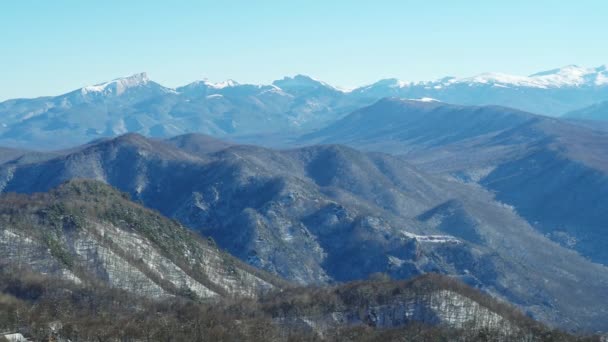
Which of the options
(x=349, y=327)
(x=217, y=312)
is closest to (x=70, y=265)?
(x=217, y=312)

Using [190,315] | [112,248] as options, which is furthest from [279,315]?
[112,248]

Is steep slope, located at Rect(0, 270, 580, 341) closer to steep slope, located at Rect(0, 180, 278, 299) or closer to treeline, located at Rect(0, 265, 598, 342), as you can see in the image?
treeline, located at Rect(0, 265, 598, 342)

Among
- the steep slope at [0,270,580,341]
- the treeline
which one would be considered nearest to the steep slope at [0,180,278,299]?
the treeline

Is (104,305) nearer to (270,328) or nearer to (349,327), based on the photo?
(270,328)

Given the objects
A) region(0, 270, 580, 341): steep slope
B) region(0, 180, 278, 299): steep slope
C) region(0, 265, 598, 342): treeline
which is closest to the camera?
region(0, 265, 598, 342): treeline

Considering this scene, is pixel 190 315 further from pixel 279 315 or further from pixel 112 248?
pixel 112 248
